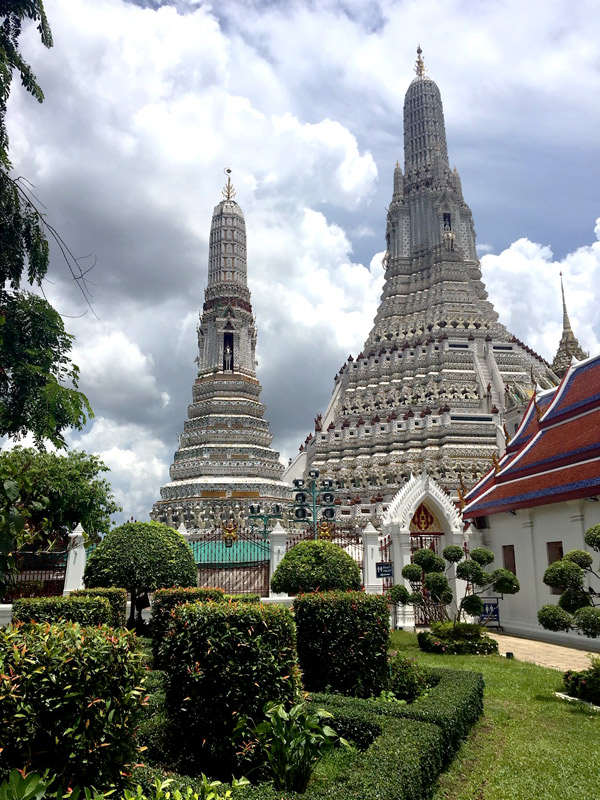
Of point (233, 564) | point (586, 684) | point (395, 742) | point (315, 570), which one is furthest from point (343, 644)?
point (233, 564)

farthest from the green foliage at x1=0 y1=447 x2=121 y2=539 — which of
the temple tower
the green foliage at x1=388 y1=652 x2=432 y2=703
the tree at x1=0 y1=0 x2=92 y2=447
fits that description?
the temple tower

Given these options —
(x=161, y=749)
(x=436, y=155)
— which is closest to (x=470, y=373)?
(x=436, y=155)

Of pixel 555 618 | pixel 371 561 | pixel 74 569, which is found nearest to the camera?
pixel 555 618

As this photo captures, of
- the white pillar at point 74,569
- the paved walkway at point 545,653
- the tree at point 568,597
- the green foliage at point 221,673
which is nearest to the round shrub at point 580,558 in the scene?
the tree at point 568,597

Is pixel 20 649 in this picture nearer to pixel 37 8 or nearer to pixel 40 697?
pixel 40 697

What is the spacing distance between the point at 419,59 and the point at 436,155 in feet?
41.9

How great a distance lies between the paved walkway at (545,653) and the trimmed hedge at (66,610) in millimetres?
8749

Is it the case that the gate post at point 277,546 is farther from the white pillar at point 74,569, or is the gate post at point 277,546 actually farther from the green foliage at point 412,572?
the white pillar at point 74,569

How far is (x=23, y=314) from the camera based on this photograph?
14383 mm

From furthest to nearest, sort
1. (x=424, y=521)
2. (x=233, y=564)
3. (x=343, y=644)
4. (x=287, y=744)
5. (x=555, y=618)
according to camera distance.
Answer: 1. (x=233, y=564)
2. (x=424, y=521)
3. (x=555, y=618)
4. (x=343, y=644)
5. (x=287, y=744)

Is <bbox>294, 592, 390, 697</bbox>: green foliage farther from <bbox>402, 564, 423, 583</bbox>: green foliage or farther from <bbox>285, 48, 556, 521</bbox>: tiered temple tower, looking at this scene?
<bbox>285, 48, 556, 521</bbox>: tiered temple tower

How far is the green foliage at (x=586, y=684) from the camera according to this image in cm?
897

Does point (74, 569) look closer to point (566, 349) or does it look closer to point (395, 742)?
point (395, 742)

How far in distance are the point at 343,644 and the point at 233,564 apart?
1162 centimetres
